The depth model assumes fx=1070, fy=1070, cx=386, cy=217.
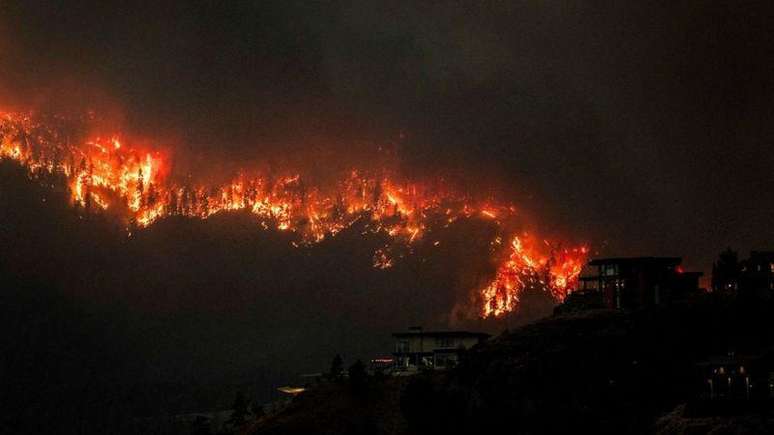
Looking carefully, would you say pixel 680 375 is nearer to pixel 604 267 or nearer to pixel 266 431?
pixel 604 267

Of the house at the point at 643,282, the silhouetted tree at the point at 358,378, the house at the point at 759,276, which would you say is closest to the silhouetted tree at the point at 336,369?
the silhouetted tree at the point at 358,378

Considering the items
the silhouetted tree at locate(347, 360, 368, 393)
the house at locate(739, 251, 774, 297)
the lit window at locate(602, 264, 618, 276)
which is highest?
the lit window at locate(602, 264, 618, 276)

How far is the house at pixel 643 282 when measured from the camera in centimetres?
16712

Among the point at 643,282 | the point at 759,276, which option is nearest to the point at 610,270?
the point at 643,282

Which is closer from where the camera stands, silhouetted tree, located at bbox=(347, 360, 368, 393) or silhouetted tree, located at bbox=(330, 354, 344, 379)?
silhouetted tree, located at bbox=(347, 360, 368, 393)

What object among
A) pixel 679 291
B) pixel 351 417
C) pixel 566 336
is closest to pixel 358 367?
pixel 351 417

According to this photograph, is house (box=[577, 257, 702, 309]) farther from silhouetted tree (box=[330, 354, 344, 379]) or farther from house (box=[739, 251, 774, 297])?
silhouetted tree (box=[330, 354, 344, 379])

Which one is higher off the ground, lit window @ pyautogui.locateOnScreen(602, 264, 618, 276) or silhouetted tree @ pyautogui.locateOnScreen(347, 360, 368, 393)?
lit window @ pyautogui.locateOnScreen(602, 264, 618, 276)

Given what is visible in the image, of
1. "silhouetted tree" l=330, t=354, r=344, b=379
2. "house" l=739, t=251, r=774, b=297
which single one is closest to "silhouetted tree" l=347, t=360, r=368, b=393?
"silhouetted tree" l=330, t=354, r=344, b=379

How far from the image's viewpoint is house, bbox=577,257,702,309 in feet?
548

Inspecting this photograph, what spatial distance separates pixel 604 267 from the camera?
17700cm

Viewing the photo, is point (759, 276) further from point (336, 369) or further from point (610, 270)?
point (336, 369)

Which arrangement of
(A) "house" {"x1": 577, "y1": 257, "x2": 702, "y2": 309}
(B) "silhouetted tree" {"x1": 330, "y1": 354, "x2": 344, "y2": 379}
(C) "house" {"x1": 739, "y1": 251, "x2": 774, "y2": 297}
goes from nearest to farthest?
(C) "house" {"x1": 739, "y1": 251, "x2": 774, "y2": 297} → (A) "house" {"x1": 577, "y1": 257, "x2": 702, "y2": 309} → (B) "silhouetted tree" {"x1": 330, "y1": 354, "x2": 344, "y2": 379}

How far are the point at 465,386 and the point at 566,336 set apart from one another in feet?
53.7
